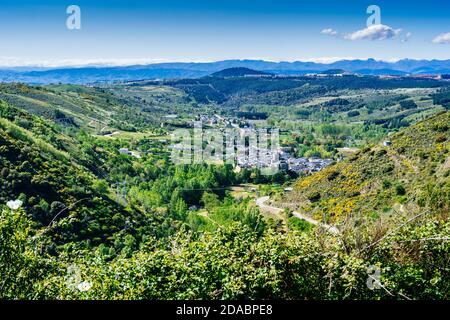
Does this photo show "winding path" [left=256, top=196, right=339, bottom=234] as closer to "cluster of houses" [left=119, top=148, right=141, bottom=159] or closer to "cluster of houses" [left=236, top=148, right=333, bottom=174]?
"cluster of houses" [left=236, top=148, right=333, bottom=174]

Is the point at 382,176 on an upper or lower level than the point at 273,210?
upper

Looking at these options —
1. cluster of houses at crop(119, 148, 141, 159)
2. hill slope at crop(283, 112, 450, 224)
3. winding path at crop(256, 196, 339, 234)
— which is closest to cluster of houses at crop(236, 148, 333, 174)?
cluster of houses at crop(119, 148, 141, 159)

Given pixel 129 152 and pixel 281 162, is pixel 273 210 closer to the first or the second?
pixel 281 162

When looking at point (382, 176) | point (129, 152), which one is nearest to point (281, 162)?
point (129, 152)

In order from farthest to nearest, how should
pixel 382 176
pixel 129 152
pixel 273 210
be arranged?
pixel 129 152 < pixel 273 210 < pixel 382 176

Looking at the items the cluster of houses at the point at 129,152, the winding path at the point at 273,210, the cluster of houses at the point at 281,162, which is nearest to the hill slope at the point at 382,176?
the winding path at the point at 273,210

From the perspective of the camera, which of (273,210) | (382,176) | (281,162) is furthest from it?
(281,162)

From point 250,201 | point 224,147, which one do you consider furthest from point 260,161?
point 250,201

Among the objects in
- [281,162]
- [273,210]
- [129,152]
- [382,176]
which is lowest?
[273,210]

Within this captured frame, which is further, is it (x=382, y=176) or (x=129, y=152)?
(x=129, y=152)

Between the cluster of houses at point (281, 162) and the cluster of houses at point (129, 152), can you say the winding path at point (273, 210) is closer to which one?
the cluster of houses at point (281, 162)

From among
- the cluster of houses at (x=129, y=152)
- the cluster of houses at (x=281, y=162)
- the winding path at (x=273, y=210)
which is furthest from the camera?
the cluster of houses at (x=129, y=152)
